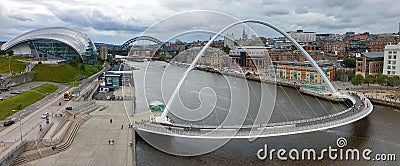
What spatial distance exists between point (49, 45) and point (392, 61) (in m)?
34.2

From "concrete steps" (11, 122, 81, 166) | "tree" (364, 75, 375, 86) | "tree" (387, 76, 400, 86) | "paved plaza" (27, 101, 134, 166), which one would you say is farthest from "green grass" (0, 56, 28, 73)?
"tree" (387, 76, 400, 86)

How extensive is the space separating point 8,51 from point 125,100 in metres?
23.3

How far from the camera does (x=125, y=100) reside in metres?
17.9

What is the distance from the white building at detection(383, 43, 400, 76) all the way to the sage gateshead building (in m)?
31.2

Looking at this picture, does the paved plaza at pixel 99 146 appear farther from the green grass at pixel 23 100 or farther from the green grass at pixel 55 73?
the green grass at pixel 55 73

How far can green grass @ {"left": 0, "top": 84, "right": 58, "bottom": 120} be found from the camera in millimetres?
14316

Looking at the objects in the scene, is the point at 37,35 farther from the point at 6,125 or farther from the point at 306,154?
the point at 306,154

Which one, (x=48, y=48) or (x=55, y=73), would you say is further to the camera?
(x=48, y=48)

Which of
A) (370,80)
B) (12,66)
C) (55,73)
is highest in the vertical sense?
(12,66)

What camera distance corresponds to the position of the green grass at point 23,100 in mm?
14316

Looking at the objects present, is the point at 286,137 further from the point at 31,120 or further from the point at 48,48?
the point at 48,48

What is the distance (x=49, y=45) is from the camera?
3606 centimetres

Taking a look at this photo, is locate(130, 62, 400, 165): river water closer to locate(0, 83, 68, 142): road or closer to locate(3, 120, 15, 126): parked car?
locate(0, 83, 68, 142): road

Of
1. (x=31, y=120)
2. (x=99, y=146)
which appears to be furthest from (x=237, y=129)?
(x=31, y=120)
